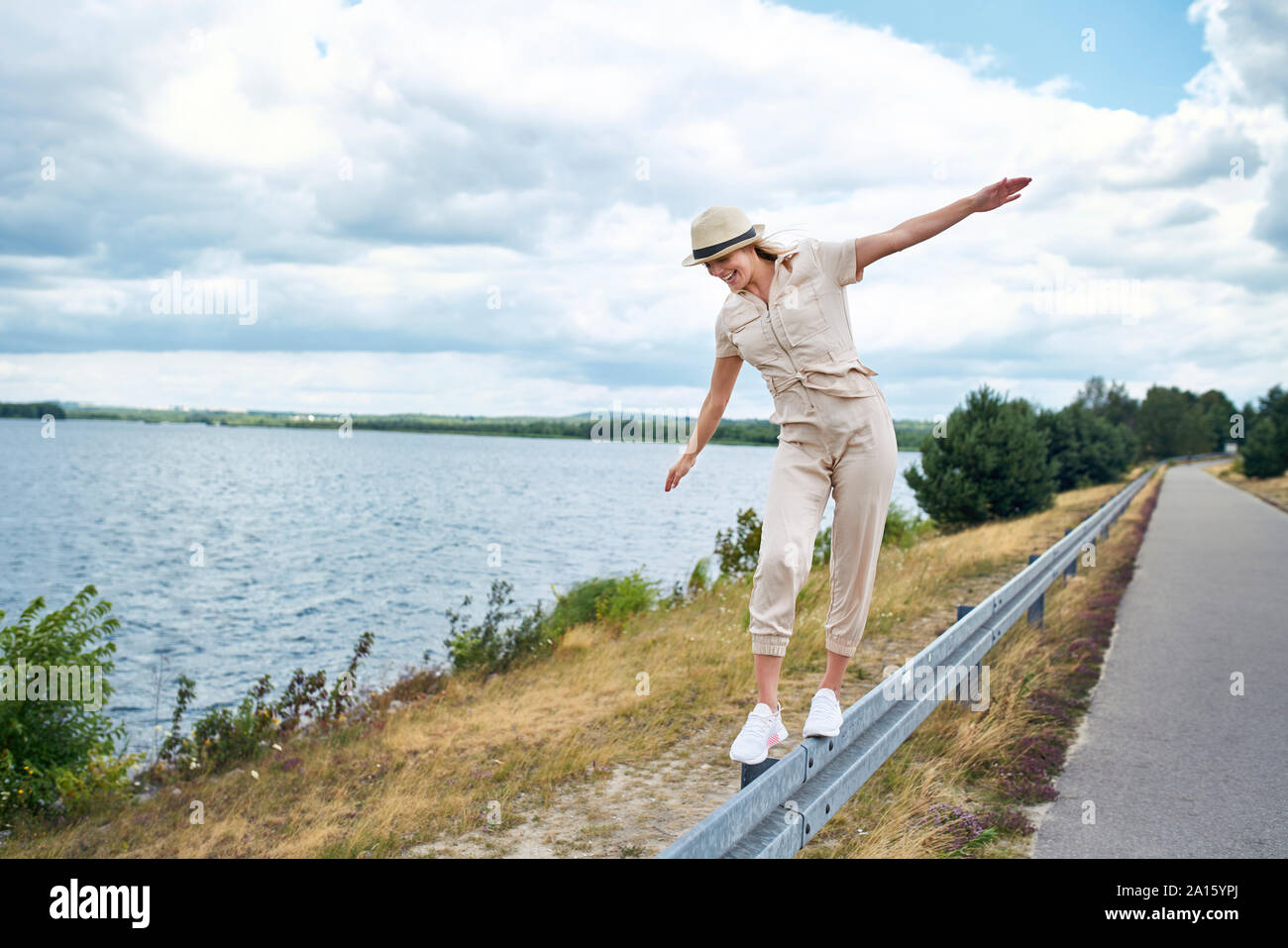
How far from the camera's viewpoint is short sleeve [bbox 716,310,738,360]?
11.5 feet

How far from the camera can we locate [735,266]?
129 inches

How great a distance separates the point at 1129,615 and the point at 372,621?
1241cm

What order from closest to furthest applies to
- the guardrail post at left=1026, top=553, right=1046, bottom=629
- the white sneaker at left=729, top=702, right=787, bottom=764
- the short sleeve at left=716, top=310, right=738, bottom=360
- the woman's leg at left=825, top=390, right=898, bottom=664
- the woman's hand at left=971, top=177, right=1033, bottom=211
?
1. the woman's hand at left=971, top=177, right=1033, bottom=211
2. the white sneaker at left=729, top=702, right=787, bottom=764
3. the woman's leg at left=825, top=390, right=898, bottom=664
4. the short sleeve at left=716, top=310, right=738, bottom=360
5. the guardrail post at left=1026, top=553, right=1046, bottom=629

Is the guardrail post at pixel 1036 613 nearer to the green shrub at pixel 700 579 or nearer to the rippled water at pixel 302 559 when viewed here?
the rippled water at pixel 302 559

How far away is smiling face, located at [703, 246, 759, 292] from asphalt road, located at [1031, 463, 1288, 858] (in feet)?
8.82

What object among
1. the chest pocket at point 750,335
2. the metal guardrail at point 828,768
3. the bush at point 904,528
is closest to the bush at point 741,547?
the bush at point 904,528

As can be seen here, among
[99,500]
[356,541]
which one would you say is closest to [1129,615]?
[356,541]

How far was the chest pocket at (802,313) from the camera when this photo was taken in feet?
10.7

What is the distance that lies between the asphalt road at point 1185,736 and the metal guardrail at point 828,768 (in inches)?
30.3

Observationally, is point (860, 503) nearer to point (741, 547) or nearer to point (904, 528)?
point (741, 547)

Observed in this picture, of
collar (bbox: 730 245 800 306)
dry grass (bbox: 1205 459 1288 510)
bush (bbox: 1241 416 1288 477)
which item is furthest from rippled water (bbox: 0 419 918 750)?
bush (bbox: 1241 416 1288 477)

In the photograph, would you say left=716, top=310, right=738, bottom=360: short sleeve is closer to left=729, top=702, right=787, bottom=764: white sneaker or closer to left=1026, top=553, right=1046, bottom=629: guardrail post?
left=729, top=702, right=787, bottom=764: white sneaker

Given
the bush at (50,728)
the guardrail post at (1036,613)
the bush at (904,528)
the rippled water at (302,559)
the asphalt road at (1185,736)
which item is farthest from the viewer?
the bush at (904,528)
